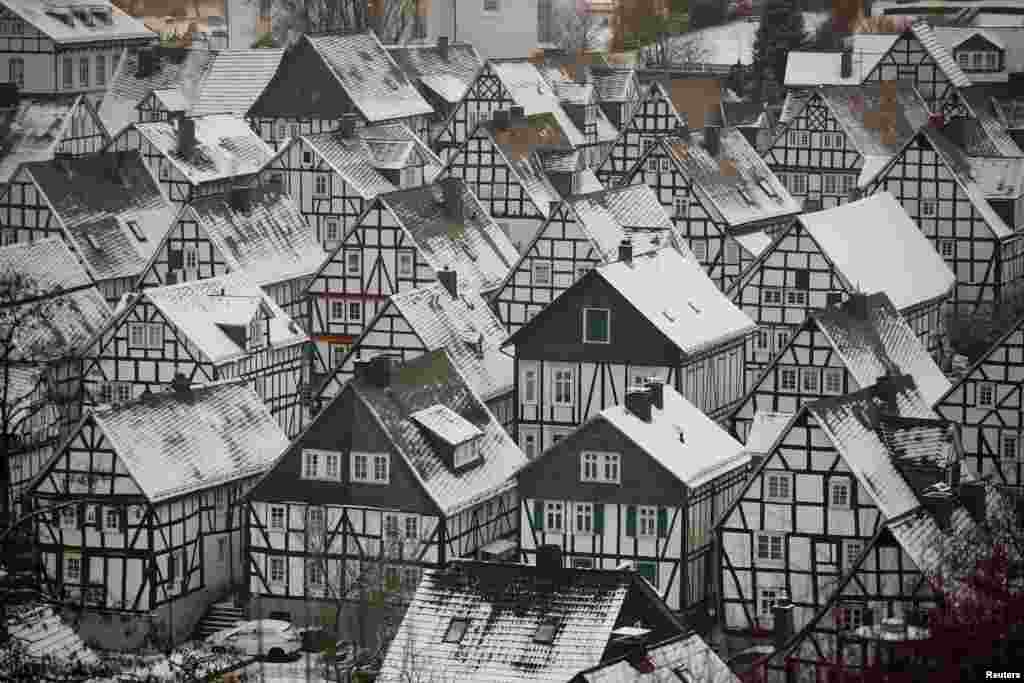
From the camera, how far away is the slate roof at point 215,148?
340 feet

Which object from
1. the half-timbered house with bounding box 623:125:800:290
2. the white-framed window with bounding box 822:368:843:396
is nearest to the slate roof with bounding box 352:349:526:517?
the white-framed window with bounding box 822:368:843:396

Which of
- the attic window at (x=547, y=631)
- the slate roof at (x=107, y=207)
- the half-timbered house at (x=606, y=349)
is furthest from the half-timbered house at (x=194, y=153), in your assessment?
the attic window at (x=547, y=631)

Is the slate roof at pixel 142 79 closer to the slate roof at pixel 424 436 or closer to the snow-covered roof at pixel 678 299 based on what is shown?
the snow-covered roof at pixel 678 299

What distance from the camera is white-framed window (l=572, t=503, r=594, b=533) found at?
69.3 metres

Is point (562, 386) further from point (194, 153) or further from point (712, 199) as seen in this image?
point (194, 153)

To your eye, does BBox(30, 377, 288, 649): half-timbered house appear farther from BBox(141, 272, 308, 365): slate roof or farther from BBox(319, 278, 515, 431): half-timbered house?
BBox(319, 278, 515, 431): half-timbered house

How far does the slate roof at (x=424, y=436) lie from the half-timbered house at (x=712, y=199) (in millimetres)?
22990

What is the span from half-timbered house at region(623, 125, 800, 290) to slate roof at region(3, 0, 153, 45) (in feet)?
106

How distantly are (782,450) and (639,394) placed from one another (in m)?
4.63

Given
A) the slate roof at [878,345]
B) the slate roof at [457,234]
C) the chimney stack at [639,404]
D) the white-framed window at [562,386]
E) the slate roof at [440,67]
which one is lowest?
the chimney stack at [639,404]

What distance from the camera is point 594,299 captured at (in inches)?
3095

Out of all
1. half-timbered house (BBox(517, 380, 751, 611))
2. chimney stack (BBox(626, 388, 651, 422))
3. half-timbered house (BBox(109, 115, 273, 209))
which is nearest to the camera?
half-timbered house (BBox(517, 380, 751, 611))

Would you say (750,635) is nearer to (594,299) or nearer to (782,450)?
(782,450)

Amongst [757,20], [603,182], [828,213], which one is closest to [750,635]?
[828,213]
